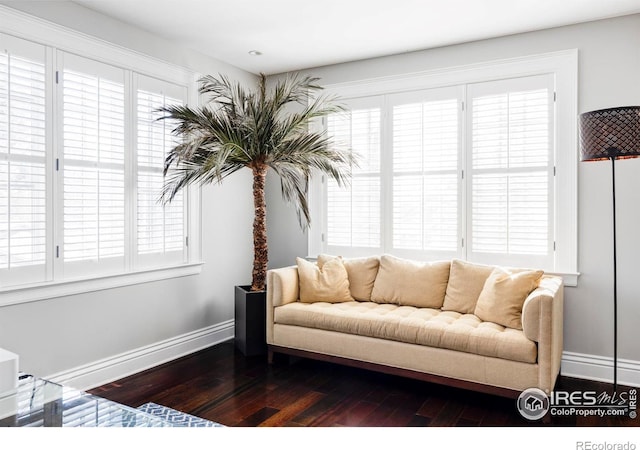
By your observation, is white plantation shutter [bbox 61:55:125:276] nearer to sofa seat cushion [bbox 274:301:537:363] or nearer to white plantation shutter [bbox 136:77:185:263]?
white plantation shutter [bbox 136:77:185:263]

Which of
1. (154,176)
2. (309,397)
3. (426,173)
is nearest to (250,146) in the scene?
(154,176)

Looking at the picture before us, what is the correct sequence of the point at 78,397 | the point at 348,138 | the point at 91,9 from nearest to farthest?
the point at 78,397
the point at 91,9
the point at 348,138

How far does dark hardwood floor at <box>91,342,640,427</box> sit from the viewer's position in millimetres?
2715

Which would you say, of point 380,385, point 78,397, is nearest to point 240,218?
point 380,385

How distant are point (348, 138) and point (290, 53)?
92 centimetres

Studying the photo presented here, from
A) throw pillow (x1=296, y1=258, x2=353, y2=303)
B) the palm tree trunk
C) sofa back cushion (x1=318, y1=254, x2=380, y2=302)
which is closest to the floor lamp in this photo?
sofa back cushion (x1=318, y1=254, x2=380, y2=302)

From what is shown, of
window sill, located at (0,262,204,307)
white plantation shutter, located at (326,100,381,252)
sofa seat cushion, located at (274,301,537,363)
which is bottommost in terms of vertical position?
sofa seat cushion, located at (274,301,537,363)

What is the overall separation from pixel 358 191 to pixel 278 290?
129 cm

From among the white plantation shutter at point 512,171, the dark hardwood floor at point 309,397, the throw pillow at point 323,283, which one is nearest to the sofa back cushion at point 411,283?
the throw pillow at point 323,283

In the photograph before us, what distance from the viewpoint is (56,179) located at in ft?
9.89

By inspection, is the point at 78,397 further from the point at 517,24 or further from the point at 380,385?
the point at 517,24

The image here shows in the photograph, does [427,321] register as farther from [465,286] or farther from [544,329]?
[544,329]

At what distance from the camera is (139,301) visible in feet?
11.8

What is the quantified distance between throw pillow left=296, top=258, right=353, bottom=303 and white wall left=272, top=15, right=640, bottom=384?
169cm
